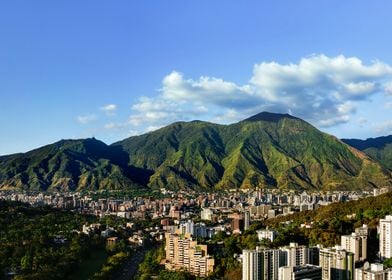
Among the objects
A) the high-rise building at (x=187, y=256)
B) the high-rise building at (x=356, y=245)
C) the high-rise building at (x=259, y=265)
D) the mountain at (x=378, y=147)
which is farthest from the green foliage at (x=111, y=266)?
the mountain at (x=378, y=147)

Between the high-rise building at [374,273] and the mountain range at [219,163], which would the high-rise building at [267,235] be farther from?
the mountain range at [219,163]

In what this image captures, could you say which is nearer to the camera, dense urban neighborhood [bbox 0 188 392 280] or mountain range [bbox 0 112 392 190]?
dense urban neighborhood [bbox 0 188 392 280]

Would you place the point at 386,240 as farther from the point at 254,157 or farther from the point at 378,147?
the point at 378,147

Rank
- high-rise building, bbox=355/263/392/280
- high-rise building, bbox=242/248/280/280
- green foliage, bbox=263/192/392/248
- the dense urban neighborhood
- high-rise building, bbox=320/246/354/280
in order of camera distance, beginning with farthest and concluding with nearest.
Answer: green foliage, bbox=263/192/392/248
the dense urban neighborhood
high-rise building, bbox=242/248/280/280
high-rise building, bbox=320/246/354/280
high-rise building, bbox=355/263/392/280

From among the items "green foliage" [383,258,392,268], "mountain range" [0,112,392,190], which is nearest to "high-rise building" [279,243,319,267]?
"green foliage" [383,258,392,268]

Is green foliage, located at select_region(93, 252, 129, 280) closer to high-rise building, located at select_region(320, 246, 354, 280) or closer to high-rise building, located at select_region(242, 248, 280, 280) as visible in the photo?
high-rise building, located at select_region(242, 248, 280, 280)

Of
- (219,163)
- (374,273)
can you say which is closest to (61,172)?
(219,163)

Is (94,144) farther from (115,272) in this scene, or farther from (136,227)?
(115,272)
